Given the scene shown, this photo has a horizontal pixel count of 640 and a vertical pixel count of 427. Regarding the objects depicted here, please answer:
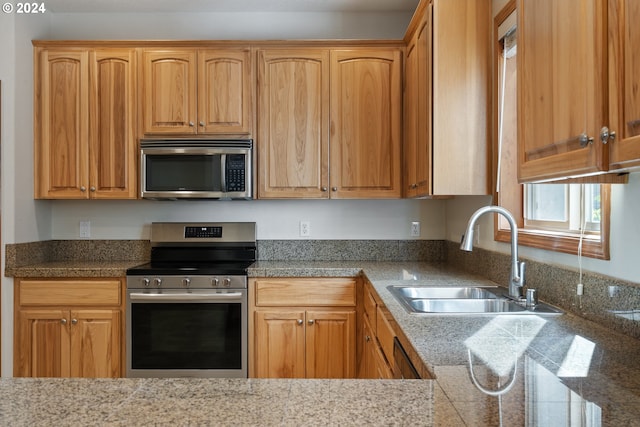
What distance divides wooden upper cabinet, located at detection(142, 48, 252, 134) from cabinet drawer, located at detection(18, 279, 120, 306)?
40.2 inches

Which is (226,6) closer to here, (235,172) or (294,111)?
(294,111)

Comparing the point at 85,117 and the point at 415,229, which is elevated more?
the point at 85,117

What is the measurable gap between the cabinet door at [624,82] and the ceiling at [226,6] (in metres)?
2.61

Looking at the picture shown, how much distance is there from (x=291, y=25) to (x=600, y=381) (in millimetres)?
3107

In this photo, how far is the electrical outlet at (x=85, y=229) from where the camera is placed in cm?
346

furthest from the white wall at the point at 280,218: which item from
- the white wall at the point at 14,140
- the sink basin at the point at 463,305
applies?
the sink basin at the point at 463,305

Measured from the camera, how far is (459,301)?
202 cm

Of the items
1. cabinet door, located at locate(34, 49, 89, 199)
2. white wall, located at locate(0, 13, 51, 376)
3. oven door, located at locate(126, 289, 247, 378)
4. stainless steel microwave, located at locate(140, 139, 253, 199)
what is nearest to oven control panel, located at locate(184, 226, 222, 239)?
stainless steel microwave, located at locate(140, 139, 253, 199)

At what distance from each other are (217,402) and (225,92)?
8.65ft

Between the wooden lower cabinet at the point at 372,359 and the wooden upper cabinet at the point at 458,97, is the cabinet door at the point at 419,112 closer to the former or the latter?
the wooden upper cabinet at the point at 458,97

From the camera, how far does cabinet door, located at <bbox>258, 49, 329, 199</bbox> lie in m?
3.14

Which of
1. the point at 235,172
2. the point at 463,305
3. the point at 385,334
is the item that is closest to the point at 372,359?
the point at 385,334

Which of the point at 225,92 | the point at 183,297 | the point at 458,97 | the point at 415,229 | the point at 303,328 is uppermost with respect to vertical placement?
the point at 225,92

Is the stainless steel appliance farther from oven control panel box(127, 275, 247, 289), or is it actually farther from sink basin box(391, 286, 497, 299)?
sink basin box(391, 286, 497, 299)
